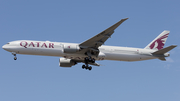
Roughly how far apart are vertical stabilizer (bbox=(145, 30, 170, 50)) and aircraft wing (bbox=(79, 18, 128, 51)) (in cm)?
1059

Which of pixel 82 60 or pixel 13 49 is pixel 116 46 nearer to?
pixel 82 60

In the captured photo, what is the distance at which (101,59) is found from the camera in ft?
151

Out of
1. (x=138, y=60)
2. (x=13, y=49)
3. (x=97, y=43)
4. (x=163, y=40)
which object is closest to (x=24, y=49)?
(x=13, y=49)

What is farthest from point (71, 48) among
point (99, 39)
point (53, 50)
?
point (99, 39)

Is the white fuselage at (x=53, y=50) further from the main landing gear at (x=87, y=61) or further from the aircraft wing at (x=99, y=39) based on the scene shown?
the aircraft wing at (x=99, y=39)

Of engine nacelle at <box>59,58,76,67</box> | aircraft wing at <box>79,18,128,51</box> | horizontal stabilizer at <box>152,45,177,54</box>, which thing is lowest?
engine nacelle at <box>59,58,76,67</box>

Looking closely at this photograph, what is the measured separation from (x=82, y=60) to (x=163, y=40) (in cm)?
1457

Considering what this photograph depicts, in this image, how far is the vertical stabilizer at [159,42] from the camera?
4956cm

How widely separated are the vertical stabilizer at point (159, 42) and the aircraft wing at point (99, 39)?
10586 mm

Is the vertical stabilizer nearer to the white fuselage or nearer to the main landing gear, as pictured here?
the white fuselage

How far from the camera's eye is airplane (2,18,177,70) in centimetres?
4266

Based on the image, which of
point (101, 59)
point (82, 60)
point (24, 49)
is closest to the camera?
point (24, 49)

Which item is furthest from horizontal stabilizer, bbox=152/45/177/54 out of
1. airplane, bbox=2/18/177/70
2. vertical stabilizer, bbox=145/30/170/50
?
vertical stabilizer, bbox=145/30/170/50

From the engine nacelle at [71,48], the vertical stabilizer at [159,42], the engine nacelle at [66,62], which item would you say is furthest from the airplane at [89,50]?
the engine nacelle at [66,62]
